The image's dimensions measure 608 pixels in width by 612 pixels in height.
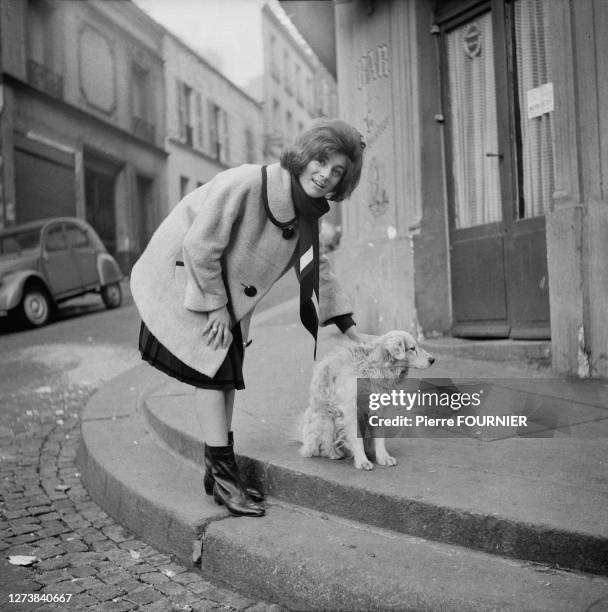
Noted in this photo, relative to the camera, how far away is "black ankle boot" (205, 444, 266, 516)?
2.79 meters

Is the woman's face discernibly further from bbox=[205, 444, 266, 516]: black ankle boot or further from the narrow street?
the narrow street

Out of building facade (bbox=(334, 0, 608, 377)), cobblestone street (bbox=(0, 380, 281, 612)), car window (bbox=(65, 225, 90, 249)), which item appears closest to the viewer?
cobblestone street (bbox=(0, 380, 281, 612))

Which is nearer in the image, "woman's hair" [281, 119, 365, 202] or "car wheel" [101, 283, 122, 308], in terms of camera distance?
"woman's hair" [281, 119, 365, 202]

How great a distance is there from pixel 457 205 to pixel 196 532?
4753mm

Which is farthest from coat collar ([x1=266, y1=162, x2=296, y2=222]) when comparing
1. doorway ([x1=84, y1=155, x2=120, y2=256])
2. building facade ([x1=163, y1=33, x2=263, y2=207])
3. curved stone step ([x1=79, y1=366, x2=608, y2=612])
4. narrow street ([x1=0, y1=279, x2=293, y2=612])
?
building facade ([x1=163, y1=33, x2=263, y2=207])

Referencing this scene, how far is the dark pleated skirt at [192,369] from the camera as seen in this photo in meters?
2.84

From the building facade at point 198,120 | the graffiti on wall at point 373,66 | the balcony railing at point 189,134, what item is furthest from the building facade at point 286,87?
the graffiti on wall at point 373,66

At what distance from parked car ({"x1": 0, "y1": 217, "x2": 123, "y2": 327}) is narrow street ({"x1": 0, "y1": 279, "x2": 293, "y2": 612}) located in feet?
13.2

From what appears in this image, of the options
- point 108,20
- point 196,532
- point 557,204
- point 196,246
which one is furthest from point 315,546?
point 108,20

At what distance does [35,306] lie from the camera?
35.3ft

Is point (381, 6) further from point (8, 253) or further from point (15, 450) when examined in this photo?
point (8, 253)

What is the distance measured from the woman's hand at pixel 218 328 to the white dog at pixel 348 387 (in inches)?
18.7

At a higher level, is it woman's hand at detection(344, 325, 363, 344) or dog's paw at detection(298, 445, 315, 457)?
woman's hand at detection(344, 325, 363, 344)

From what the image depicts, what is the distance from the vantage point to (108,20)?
21.8m
